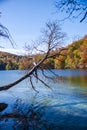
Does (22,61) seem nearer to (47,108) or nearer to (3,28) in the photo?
(47,108)

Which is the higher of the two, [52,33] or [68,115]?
[52,33]

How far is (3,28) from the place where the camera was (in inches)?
390

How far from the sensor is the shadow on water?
9.42 m

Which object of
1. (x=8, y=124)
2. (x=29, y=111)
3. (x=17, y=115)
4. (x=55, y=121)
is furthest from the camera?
(x=29, y=111)

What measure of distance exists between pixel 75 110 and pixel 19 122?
Answer: 3.85 m

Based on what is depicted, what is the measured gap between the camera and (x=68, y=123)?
10.0m

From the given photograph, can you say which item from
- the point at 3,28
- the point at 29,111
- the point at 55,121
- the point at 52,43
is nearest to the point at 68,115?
the point at 55,121

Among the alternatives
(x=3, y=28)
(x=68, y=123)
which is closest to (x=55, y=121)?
(x=68, y=123)

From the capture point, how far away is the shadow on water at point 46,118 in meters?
9.42

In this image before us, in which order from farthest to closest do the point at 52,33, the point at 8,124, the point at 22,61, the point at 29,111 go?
the point at 22,61
the point at 52,33
the point at 29,111
the point at 8,124

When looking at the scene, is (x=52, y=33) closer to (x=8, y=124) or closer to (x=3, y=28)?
(x=3, y=28)

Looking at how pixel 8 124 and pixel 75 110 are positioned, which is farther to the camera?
pixel 75 110

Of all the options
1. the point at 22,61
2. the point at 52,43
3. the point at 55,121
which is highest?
the point at 52,43

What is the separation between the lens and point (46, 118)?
35.9 feet
